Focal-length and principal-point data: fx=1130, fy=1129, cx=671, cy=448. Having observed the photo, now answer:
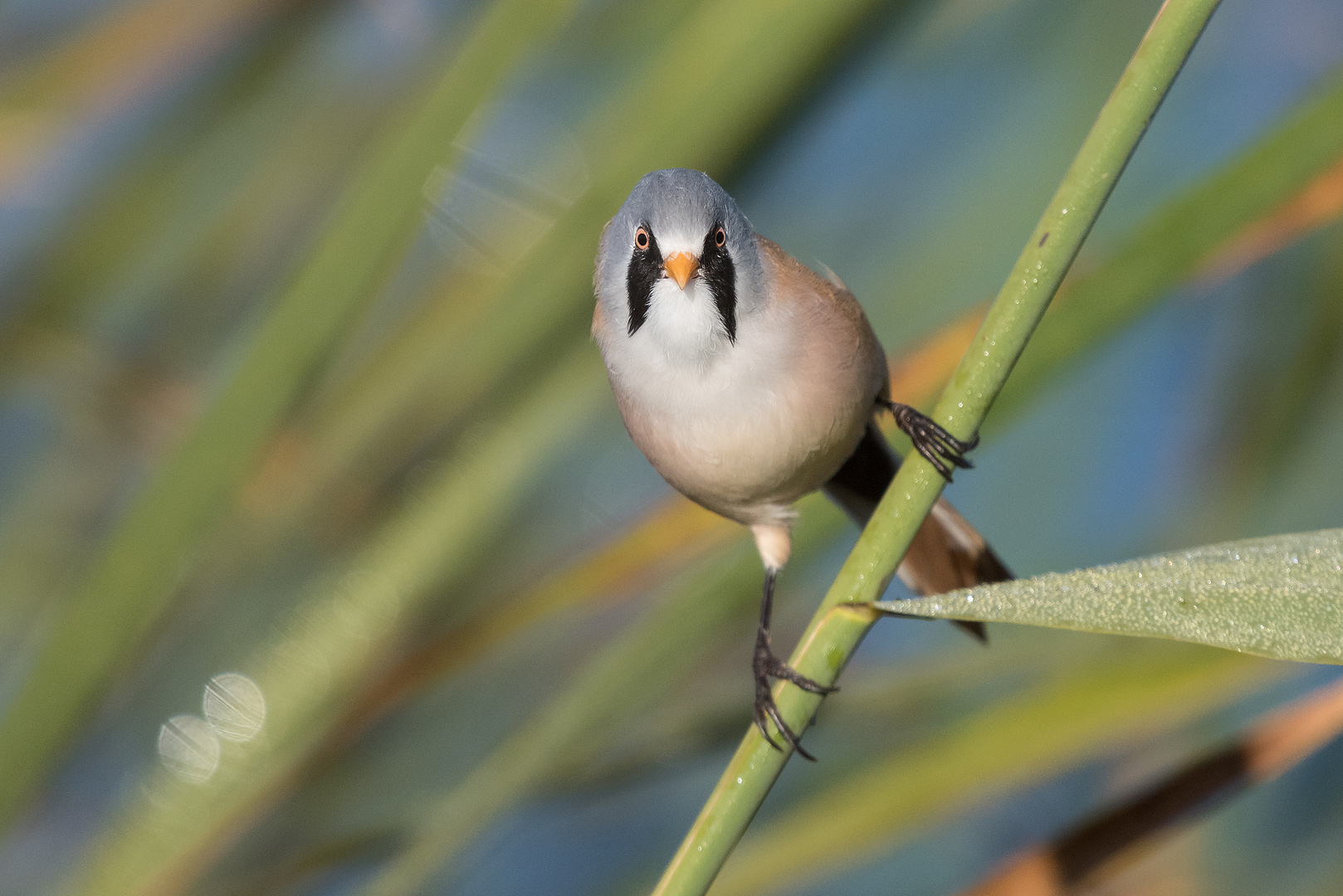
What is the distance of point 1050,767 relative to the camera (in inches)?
45.6

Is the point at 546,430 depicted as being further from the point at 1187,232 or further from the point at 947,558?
the point at 1187,232

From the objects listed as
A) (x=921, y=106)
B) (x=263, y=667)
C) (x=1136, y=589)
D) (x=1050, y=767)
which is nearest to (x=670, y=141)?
(x=1136, y=589)

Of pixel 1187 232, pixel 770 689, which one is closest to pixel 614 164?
pixel 1187 232

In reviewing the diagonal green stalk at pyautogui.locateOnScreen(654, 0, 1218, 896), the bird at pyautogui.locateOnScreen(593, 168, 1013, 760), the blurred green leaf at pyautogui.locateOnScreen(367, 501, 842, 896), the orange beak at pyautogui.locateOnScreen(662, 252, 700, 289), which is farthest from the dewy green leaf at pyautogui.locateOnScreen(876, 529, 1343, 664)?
the blurred green leaf at pyautogui.locateOnScreen(367, 501, 842, 896)

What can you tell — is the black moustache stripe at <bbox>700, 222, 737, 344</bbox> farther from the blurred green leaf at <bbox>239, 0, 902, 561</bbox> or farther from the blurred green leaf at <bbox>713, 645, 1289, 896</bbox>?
the blurred green leaf at <bbox>713, 645, 1289, 896</bbox>

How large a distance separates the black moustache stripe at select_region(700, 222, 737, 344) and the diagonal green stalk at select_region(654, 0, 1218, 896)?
0.20 metres

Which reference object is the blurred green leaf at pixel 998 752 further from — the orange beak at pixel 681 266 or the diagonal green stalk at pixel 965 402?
the orange beak at pixel 681 266

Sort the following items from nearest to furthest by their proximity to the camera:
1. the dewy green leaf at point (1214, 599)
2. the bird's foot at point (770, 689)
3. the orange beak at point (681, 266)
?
the dewy green leaf at point (1214, 599)
the bird's foot at point (770, 689)
the orange beak at point (681, 266)

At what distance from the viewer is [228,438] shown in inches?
32.8

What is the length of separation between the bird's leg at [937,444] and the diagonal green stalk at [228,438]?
0.40 m

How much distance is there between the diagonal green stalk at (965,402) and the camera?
0.56 metres

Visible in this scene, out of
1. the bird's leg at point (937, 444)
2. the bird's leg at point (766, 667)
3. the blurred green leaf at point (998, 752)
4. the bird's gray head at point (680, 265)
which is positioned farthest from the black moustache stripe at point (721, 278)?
the blurred green leaf at point (998, 752)

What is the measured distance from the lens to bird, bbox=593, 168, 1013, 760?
30.3 inches

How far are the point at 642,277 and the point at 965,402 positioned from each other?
0.90ft
